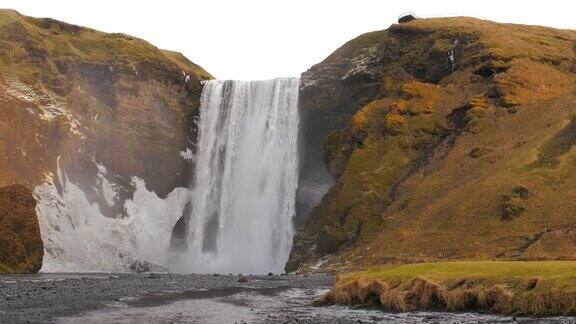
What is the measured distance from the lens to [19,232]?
75.8 meters

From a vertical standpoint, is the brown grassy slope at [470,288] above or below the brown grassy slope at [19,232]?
above

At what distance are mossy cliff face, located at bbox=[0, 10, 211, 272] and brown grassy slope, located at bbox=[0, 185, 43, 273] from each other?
26.4ft

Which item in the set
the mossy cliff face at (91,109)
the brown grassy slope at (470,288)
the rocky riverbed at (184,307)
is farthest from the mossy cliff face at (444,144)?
the mossy cliff face at (91,109)

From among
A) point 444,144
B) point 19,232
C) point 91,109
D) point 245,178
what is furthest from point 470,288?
point 91,109

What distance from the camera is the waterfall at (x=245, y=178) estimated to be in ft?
316

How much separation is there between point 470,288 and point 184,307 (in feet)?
50.4

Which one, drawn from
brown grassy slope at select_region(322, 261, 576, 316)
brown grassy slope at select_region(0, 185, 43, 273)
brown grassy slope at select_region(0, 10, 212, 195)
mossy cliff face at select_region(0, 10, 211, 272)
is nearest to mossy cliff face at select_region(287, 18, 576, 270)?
brown grassy slope at select_region(322, 261, 576, 316)

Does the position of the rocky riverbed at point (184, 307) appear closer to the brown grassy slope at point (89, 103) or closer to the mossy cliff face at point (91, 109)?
the mossy cliff face at point (91, 109)

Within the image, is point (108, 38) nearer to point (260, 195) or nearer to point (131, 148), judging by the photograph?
point (131, 148)

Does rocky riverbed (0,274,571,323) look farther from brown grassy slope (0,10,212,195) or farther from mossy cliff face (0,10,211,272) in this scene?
brown grassy slope (0,10,212,195)

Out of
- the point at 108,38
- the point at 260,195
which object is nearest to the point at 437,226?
the point at 260,195

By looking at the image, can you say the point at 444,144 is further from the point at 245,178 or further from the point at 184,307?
the point at 184,307

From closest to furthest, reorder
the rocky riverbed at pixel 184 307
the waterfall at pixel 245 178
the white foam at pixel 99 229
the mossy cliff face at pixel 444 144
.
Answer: the rocky riverbed at pixel 184 307 < the mossy cliff face at pixel 444 144 < the white foam at pixel 99 229 < the waterfall at pixel 245 178

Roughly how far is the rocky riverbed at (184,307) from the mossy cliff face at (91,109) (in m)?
49.3
